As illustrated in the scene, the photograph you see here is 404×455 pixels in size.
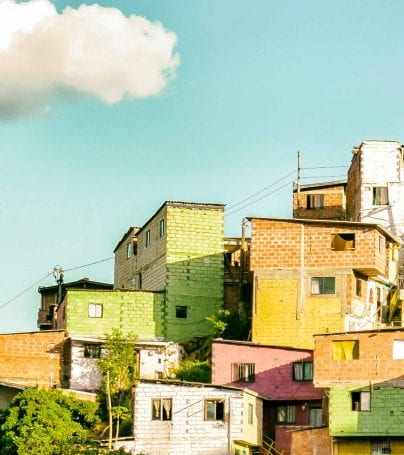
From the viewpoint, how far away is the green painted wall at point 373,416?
49.2 metres

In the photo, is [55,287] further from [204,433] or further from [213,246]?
[204,433]

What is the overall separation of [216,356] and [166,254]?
9.11 m

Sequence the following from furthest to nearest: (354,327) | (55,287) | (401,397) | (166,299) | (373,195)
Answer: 1. (55,287)
2. (373,195)
3. (166,299)
4. (354,327)
5. (401,397)

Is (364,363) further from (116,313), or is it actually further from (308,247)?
(116,313)

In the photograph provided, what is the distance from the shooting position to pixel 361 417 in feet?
163

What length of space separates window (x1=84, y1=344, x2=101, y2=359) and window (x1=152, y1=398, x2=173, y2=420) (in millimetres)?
9439

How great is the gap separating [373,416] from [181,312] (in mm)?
16401

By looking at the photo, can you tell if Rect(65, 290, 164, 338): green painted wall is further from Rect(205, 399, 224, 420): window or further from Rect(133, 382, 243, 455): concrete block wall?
Rect(205, 399, 224, 420): window

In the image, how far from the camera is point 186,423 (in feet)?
169

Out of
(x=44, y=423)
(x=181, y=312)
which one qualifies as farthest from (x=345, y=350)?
(x=181, y=312)

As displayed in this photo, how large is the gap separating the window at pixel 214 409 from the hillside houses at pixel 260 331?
0.05 metres

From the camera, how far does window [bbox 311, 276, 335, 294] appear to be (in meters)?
59.0

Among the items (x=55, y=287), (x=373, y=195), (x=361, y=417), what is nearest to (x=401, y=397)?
(x=361, y=417)

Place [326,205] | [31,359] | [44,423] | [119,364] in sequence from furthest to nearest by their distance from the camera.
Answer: [326,205], [31,359], [119,364], [44,423]
